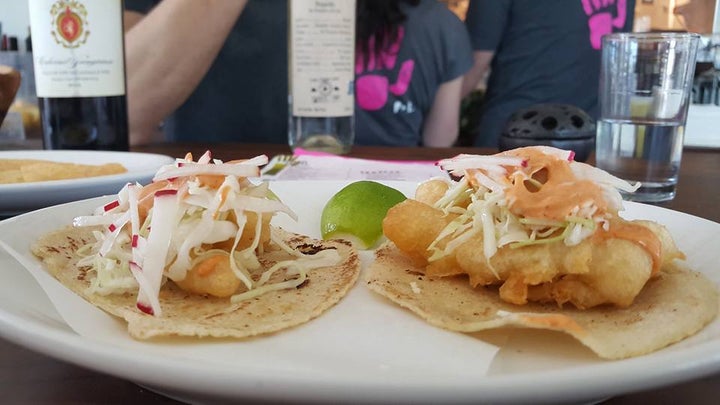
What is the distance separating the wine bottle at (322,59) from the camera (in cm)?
188

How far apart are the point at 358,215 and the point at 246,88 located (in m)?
2.31

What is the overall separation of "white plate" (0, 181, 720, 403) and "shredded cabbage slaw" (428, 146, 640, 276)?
0.13 m

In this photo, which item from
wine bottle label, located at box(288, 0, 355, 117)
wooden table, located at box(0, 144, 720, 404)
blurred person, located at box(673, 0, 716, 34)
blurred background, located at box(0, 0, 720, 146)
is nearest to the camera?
wooden table, located at box(0, 144, 720, 404)

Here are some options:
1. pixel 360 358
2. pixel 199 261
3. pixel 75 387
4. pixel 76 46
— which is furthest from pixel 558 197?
pixel 76 46

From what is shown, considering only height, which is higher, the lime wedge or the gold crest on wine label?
the gold crest on wine label

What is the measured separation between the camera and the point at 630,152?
1435 mm

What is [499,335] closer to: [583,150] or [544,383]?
[544,383]

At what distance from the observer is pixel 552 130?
1.65 metres

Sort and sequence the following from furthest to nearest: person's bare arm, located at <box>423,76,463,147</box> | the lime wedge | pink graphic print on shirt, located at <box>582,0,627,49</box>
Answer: pink graphic print on shirt, located at <box>582,0,627,49</box>
person's bare arm, located at <box>423,76,463,147</box>
the lime wedge

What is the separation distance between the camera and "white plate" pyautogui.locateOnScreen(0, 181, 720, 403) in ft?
1.30

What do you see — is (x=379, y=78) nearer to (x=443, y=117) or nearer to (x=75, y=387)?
(x=443, y=117)

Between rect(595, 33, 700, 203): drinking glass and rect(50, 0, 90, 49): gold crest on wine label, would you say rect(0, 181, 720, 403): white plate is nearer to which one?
rect(595, 33, 700, 203): drinking glass

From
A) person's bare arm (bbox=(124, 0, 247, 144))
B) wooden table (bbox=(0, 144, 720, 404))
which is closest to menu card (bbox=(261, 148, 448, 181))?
wooden table (bbox=(0, 144, 720, 404))

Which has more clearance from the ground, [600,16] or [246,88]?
[600,16]
